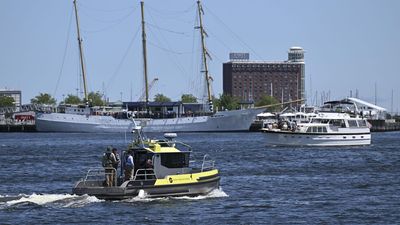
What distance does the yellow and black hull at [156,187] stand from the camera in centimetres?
4678

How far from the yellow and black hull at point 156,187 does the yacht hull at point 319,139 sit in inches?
2227

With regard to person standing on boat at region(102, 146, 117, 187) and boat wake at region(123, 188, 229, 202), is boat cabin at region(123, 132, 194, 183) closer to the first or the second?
person standing on boat at region(102, 146, 117, 187)

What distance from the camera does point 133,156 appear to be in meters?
48.1

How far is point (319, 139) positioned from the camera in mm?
104812

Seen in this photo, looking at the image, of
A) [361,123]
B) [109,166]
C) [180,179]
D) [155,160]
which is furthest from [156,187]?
[361,123]

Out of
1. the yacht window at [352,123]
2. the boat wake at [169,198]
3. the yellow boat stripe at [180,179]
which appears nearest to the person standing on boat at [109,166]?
the boat wake at [169,198]

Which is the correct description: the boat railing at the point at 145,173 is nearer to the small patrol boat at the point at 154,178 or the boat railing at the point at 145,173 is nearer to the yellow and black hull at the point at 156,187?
the small patrol boat at the point at 154,178

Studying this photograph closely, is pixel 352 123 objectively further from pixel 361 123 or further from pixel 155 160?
pixel 155 160

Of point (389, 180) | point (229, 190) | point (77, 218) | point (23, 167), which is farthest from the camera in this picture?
point (23, 167)

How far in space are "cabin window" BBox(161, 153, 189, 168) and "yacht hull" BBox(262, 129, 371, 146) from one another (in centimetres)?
5684

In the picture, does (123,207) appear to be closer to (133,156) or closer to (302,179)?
(133,156)

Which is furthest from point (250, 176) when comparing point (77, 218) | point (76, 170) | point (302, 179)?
point (77, 218)

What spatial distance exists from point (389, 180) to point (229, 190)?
1262cm

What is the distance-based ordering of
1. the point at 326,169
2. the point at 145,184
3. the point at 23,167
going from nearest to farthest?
the point at 145,184 < the point at 326,169 < the point at 23,167
